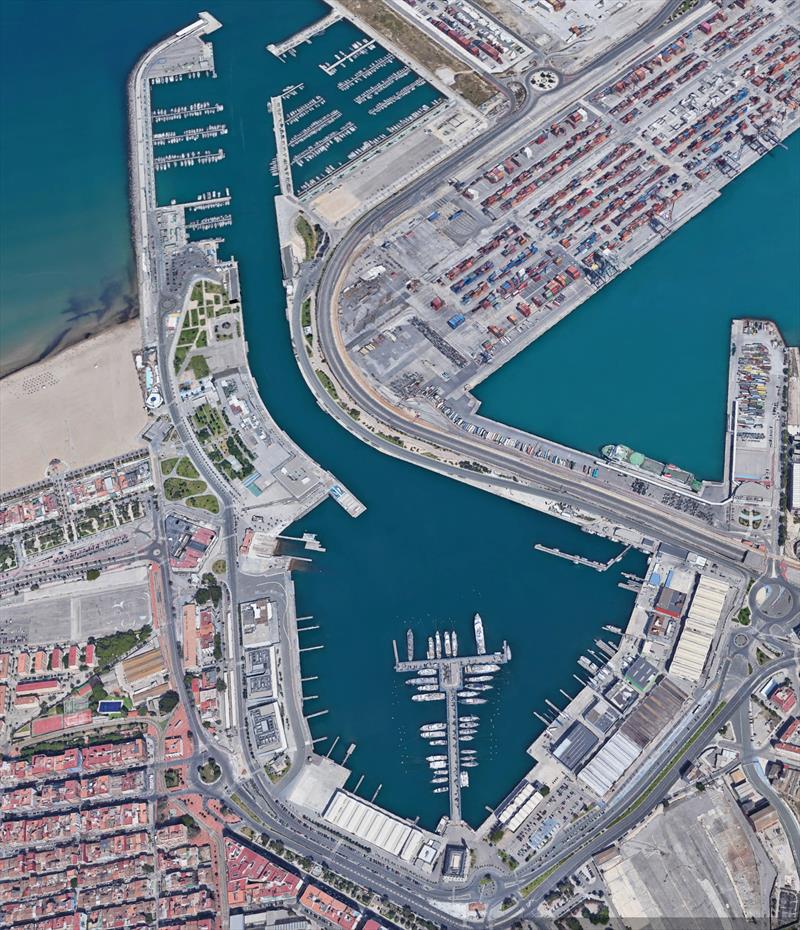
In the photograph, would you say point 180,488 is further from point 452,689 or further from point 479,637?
point 452,689

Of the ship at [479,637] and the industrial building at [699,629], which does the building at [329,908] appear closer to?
the ship at [479,637]

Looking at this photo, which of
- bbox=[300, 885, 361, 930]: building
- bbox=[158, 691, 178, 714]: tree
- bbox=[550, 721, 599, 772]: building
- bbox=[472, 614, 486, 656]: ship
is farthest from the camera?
bbox=[472, 614, 486, 656]: ship

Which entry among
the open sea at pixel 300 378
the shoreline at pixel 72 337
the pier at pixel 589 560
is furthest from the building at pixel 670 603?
the shoreline at pixel 72 337

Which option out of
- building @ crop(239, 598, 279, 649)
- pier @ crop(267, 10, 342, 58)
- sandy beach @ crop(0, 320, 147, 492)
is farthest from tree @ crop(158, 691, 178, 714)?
pier @ crop(267, 10, 342, 58)

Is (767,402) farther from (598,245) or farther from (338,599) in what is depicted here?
(338,599)

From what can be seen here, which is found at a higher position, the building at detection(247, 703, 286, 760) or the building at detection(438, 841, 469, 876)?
the building at detection(247, 703, 286, 760)

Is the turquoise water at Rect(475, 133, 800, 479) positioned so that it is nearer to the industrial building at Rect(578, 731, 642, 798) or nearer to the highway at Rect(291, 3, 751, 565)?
the highway at Rect(291, 3, 751, 565)

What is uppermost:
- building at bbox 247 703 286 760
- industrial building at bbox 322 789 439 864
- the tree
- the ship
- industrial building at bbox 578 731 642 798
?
the ship
